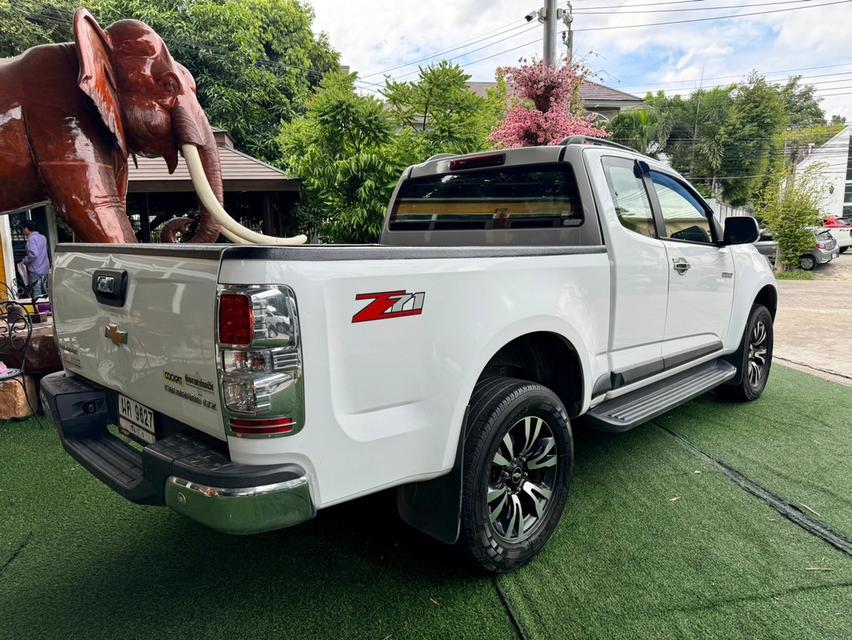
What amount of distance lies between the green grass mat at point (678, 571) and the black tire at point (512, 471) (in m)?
0.17

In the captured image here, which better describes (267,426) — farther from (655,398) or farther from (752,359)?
(752,359)

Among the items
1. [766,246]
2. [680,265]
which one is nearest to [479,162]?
[680,265]

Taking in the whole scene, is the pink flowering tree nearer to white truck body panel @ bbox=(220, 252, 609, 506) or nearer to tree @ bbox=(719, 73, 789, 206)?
white truck body panel @ bbox=(220, 252, 609, 506)

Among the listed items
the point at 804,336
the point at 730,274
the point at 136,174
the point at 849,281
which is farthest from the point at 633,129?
the point at 730,274

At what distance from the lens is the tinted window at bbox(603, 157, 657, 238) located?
3.39 m

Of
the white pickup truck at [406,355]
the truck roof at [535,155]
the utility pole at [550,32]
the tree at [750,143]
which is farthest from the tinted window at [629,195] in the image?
the tree at [750,143]

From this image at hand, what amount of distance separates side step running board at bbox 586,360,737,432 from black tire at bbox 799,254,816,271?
62.6ft

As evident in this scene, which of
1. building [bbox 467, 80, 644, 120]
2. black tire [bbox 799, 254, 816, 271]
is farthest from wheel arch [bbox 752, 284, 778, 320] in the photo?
building [bbox 467, 80, 644, 120]

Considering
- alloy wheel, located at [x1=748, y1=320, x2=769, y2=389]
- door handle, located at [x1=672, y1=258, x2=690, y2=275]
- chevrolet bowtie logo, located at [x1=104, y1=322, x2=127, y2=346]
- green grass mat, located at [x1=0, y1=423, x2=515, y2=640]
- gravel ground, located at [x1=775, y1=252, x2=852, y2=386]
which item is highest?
door handle, located at [x1=672, y1=258, x2=690, y2=275]

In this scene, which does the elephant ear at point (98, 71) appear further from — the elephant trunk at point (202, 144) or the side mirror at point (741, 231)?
the side mirror at point (741, 231)

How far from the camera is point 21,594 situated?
2.47 meters

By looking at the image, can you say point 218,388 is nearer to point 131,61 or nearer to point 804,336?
point 131,61

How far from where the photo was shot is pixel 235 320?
1746 millimetres

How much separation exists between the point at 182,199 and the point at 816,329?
12927mm
